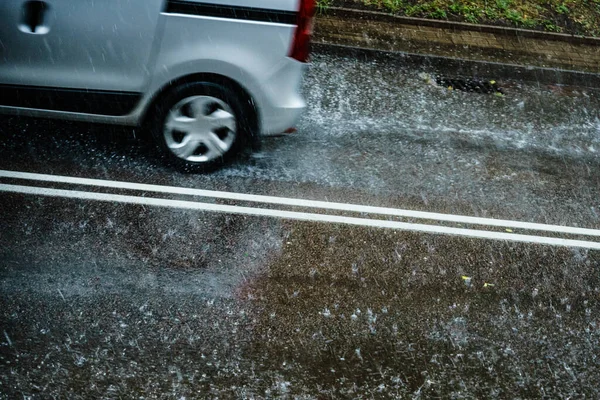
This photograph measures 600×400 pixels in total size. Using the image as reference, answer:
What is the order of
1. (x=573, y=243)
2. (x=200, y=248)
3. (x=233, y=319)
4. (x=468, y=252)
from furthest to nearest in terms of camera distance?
(x=573, y=243) → (x=468, y=252) → (x=200, y=248) → (x=233, y=319)

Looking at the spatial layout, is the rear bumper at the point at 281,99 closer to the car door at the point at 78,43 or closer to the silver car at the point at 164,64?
the silver car at the point at 164,64

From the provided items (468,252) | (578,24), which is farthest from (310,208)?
(578,24)

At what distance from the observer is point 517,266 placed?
17.5 ft

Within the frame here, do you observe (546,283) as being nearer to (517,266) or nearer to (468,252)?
(517,266)

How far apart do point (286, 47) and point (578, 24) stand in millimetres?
6956

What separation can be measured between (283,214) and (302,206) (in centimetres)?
22

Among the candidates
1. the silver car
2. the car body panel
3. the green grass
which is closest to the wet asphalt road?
the silver car

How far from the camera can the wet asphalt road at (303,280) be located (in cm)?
399

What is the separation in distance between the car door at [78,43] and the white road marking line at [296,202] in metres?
0.73

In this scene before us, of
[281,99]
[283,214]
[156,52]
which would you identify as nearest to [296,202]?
[283,214]

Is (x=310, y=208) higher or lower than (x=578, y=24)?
lower

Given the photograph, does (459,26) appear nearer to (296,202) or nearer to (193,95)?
(296,202)

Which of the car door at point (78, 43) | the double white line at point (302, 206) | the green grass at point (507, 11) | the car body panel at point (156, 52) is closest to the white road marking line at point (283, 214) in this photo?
the double white line at point (302, 206)

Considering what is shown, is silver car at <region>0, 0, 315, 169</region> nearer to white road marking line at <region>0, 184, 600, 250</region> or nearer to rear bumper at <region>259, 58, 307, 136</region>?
rear bumper at <region>259, 58, 307, 136</region>
